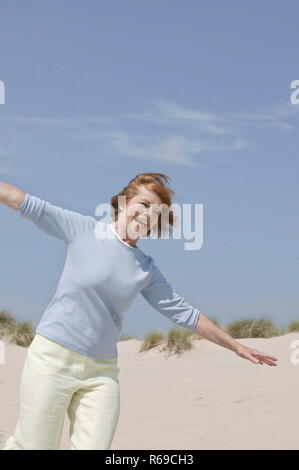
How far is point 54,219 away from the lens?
4.16 metres

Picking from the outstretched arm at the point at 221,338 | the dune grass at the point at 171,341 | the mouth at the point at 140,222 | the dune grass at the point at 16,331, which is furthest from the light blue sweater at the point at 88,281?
the dune grass at the point at 16,331

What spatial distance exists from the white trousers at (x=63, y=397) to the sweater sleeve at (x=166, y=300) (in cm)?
42

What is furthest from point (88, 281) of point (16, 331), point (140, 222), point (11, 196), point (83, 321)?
point (16, 331)

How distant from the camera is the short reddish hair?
4.28 meters

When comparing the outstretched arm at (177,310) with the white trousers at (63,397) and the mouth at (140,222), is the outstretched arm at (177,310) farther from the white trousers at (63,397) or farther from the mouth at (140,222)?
the white trousers at (63,397)

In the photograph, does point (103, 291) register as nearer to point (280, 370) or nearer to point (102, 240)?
point (102, 240)

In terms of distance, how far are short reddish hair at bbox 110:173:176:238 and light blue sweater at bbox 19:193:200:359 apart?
0.19 metres

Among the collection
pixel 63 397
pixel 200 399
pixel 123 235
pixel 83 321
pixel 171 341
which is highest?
pixel 171 341

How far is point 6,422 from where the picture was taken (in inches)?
320

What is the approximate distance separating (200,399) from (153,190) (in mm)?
5521

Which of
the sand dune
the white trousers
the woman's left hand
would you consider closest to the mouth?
the white trousers

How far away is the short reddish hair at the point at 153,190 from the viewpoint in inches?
169

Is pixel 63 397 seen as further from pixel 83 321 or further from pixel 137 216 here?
pixel 137 216

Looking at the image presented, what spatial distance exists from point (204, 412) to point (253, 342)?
4188 millimetres
